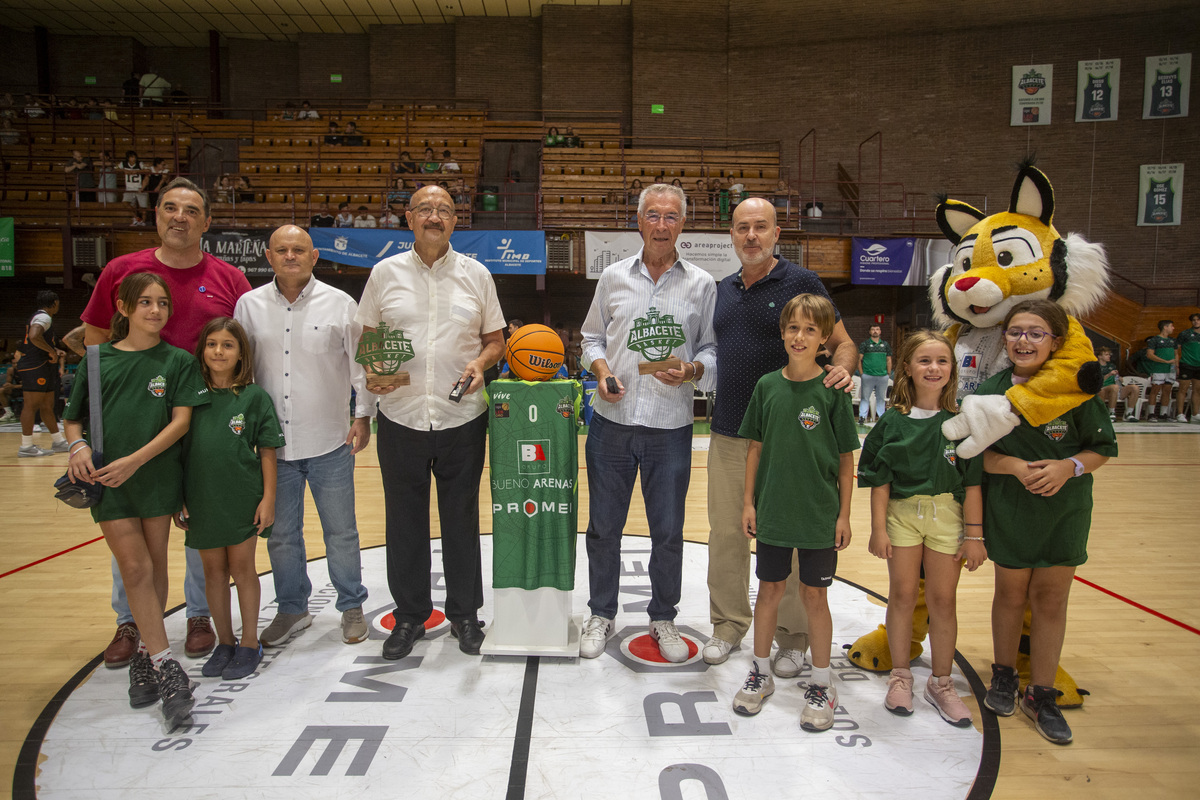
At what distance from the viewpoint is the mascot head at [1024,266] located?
2.53 meters

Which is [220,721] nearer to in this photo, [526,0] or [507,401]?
[507,401]

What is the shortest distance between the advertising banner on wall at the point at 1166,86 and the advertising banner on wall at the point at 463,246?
543 inches

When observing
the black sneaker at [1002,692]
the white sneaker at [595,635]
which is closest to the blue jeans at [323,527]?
the white sneaker at [595,635]

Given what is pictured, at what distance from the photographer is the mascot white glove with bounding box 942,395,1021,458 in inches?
92.3

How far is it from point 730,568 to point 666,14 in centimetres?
1547

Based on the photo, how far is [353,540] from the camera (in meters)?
3.13

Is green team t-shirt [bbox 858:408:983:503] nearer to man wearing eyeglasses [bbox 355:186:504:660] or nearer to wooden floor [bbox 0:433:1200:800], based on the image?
wooden floor [bbox 0:433:1200:800]

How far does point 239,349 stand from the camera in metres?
2.73

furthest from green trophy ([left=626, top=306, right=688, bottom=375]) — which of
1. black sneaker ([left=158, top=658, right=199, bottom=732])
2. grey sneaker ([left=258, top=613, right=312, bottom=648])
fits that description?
black sneaker ([left=158, top=658, right=199, bottom=732])

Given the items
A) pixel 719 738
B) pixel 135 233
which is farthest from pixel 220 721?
pixel 135 233

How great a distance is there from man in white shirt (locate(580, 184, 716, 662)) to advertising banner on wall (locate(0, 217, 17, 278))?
13.0 m

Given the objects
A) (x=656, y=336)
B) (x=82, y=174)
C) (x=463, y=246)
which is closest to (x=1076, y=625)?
(x=656, y=336)

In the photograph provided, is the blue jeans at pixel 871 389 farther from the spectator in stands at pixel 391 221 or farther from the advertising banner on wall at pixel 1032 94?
the advertising banner on wall at pixel 1032 94

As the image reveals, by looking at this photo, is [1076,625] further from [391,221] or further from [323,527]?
[391,221]
